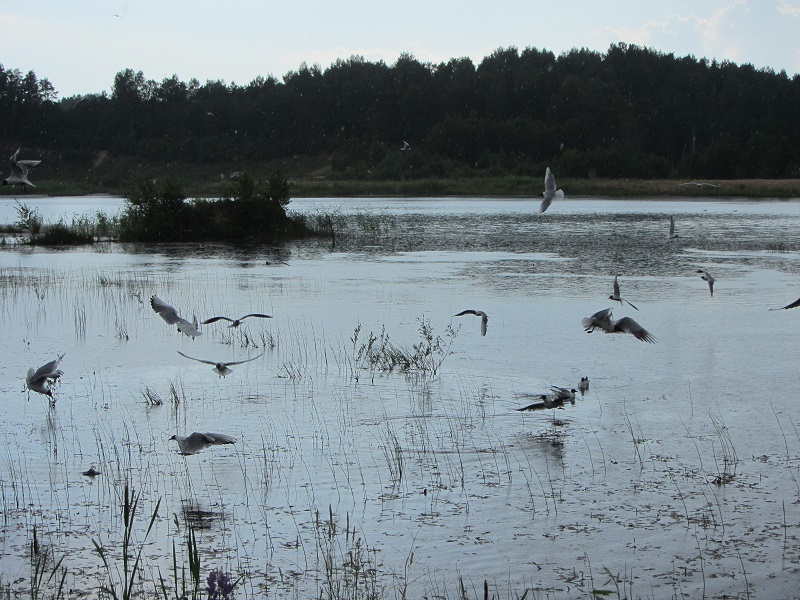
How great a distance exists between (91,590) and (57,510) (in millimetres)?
1471

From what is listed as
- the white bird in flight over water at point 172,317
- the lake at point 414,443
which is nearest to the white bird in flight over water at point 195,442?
the lake at point 414,443

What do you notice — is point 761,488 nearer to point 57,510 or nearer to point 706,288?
point 57,510

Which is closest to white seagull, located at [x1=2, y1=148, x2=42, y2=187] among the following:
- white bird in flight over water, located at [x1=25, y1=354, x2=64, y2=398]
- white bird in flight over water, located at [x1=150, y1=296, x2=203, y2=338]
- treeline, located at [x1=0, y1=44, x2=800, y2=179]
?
white bird in flight over water, located at [x1=150, y1=296, x2=203, y2=338]

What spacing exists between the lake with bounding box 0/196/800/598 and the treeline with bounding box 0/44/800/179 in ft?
199

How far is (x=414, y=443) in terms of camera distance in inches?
336

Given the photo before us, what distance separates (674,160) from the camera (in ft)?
316

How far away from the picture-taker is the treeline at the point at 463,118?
8362 cm

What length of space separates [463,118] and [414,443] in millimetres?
81779

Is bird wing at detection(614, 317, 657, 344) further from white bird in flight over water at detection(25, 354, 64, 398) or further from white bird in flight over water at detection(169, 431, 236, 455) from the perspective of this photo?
Answer: white bird in flight over water at detection(25, 354, 64, 398)

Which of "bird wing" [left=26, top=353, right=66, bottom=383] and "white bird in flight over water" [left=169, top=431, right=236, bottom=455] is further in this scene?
"bird wing" [left=26, top=353, right=66, bottom=383]

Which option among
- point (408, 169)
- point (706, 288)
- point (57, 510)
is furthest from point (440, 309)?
point (408, 169)

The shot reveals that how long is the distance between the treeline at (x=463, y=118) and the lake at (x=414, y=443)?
6058 centimetres

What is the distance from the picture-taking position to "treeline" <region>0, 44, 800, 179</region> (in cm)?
8362

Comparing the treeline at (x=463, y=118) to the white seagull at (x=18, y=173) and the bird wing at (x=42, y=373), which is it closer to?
the white seagull at (x=18, y=173)
